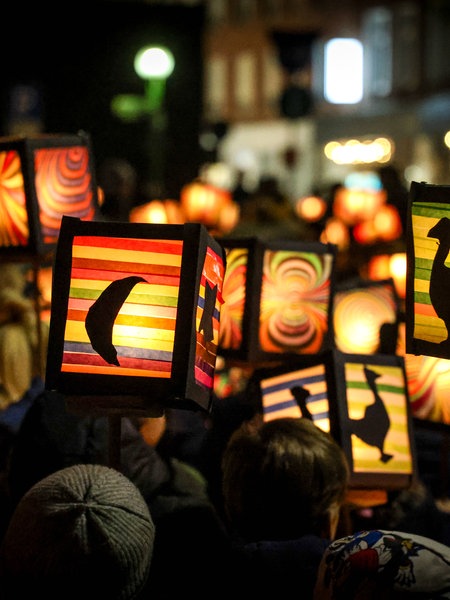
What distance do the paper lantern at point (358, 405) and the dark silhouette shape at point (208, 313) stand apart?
0.61m

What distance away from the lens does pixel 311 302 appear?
165 inches

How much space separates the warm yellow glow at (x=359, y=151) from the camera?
41094 mm

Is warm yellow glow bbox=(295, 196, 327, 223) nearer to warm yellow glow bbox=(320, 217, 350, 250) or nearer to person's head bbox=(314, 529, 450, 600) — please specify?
warm yellow glow bbox=(320, 217, 350, 250)

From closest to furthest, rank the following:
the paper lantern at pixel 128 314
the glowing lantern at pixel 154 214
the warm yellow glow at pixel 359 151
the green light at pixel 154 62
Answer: the paper lantern at pixel 128 314
the glowing lantern at pixel 154 214
the green light at pixel 154 62
the warm yellow glow at pixel 359 151

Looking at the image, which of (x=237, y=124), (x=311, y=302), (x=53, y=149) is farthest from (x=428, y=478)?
(x=237, y=124)

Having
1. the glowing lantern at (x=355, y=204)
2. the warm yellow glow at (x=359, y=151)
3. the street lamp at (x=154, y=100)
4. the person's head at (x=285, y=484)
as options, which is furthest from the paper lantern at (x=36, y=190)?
the warm yellow glow at (x=359, y=151)

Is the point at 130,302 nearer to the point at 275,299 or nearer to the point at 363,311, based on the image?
the point at 275,299

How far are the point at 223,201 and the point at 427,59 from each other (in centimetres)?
3031

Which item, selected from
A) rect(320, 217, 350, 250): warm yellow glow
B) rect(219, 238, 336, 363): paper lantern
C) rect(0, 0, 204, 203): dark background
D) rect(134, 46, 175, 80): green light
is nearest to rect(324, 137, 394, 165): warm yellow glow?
rect(0, 0, 204, 203): dark background

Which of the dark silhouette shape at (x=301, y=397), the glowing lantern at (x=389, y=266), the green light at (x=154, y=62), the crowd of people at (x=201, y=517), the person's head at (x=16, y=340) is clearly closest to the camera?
the crowd of people at (x=201, y=517)

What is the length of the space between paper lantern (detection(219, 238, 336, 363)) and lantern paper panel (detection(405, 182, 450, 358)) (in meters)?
1.08

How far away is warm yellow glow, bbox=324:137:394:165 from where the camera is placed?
41.1 meters

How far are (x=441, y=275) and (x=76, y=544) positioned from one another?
4.69 feet

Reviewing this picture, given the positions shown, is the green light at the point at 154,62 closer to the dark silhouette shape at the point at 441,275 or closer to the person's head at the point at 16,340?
the person's head at the point at 16,340
